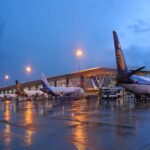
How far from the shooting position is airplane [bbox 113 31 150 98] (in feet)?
147

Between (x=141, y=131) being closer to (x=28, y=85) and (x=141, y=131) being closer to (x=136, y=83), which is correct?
(x=136, y=83)

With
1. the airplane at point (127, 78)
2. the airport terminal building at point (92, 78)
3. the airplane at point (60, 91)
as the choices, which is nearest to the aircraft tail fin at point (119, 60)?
the airplane at point (127, 78)

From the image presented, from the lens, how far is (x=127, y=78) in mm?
44875

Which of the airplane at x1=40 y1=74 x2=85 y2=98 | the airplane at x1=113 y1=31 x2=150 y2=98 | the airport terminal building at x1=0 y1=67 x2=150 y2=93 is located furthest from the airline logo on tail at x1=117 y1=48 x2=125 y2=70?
the airport terminal building at x1=0 y1=67 x2=150 y2=93

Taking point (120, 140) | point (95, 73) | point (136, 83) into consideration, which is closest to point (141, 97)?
point (136, 83)

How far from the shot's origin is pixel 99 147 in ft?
34.2

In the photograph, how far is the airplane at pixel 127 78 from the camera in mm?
44938

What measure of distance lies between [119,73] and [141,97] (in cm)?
810

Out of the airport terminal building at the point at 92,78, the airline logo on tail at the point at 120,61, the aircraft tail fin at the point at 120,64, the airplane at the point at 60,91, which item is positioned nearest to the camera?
the aircraft tail fin at the point at 120,64

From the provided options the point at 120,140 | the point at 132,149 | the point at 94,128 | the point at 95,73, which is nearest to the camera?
the point at 132,149

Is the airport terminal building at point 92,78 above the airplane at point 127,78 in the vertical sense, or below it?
above

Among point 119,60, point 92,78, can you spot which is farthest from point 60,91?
point 119,60

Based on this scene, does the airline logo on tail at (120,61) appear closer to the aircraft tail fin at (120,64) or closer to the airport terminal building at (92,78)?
the aircraft tail fin at (120,64)

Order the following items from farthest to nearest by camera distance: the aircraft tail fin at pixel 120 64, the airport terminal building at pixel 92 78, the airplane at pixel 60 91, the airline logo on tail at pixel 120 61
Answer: the airport terminal building at pixel 92 78, the airplane at pixel 60 91, the airline logo on tail at pixel 120 61, the aircraft tail fin at pixel 120 64
